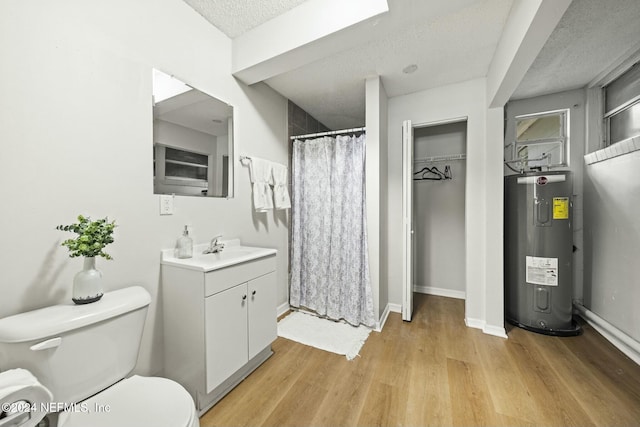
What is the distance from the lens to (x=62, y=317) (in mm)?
912

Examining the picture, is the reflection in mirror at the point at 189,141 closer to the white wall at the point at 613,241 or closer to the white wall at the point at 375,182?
the white wall at the point at 375,182

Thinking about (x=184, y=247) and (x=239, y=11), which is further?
(x=239, y=11)

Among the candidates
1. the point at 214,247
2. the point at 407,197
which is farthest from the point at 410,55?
the point at 214,247

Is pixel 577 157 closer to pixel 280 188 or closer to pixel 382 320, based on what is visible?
pixel 382 320

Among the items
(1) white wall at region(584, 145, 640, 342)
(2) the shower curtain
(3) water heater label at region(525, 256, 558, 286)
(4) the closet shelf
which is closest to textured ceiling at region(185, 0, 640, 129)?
(2) the shower curtain

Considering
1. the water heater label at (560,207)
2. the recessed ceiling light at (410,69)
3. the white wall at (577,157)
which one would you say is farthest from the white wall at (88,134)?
the white wall at (577,157)

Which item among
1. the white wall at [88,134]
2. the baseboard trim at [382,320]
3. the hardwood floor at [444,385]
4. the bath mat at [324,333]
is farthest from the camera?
the baseboard trim at [382,320]

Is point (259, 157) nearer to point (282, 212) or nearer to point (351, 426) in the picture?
point (282, 212)

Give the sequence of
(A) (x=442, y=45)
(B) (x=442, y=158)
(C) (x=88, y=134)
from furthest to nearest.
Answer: (B) (x=442, y=158), (A) (x=442, y=45), (C) (x=88, y=134)

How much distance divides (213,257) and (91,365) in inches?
31.4

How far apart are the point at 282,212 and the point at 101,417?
1.93m

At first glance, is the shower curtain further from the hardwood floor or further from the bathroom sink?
the bathroom sink

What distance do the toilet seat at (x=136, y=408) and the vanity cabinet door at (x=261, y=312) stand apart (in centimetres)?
63

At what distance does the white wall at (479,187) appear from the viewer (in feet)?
7.13
